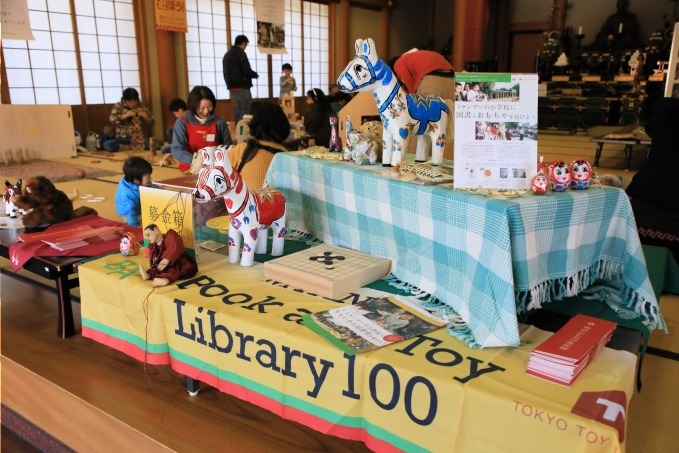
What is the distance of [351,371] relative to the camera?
1252 millimetres

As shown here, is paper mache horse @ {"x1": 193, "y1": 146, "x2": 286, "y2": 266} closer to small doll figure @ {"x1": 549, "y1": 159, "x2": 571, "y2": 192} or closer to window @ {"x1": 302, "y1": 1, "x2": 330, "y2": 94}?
small doll figure @ {"x1": 549, "y1": 159, "x2": 571, "y2": 192}

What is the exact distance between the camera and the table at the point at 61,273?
6.20 ft

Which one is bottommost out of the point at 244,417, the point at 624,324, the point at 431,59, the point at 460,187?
A: the point at 244,417

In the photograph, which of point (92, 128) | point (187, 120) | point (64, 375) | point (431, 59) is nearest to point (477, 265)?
point (64, 375)

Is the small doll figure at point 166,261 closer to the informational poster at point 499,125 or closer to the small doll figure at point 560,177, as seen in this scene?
the informational poster at point 499,125

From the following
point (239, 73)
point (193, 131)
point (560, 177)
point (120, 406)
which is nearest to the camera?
point (560, 177)

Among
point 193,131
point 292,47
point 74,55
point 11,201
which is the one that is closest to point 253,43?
point 292,47

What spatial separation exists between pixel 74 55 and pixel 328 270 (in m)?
7.29

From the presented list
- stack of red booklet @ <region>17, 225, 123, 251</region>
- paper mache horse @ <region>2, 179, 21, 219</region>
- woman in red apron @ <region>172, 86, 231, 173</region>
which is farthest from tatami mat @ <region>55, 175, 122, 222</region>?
stack of red booklet @ <region>17, 225, 123, 251</region>

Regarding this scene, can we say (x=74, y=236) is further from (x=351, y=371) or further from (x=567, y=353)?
(x=567, y=353)

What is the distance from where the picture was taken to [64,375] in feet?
5.90

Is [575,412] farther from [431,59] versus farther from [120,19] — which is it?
[120,19]

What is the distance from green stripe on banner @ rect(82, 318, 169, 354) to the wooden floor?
0.15m

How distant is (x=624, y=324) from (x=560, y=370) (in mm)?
490
